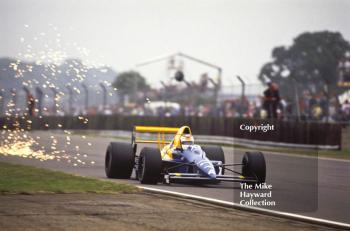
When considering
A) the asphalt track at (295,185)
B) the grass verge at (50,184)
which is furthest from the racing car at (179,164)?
the grass verge at (50,184)

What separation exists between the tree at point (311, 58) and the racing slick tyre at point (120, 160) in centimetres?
6363

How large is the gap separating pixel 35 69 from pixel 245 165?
12.0 m

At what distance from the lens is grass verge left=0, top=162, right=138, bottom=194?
12555 mm

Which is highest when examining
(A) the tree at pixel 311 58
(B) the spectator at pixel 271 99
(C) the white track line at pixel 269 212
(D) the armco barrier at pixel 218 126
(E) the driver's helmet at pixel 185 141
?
(A) the tree at pixel 311 58

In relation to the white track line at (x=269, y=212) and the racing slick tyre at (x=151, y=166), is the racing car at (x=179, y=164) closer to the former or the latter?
the racing slick tyre at (x=151, y=166)

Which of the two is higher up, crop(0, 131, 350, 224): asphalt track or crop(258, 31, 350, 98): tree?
crop(258, 31, 350, 98): tree

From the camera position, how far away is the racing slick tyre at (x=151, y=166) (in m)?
13.7

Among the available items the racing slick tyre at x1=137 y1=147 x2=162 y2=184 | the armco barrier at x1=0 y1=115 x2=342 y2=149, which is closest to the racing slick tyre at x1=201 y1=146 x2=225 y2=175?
the armco barrier at x1=0 y1=115 x2=342 y2=149

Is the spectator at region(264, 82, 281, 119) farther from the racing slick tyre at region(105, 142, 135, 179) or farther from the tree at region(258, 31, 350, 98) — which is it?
the tree at region(258, 31, 350, 98)

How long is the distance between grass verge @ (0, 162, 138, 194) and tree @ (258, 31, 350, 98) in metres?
63.9

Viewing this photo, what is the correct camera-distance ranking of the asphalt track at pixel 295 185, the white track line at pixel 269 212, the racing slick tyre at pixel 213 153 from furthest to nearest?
the racing slick tyre at pixel 213 153 → the asphalt track at pixel 295 185 → the white track line at pixel 269 212

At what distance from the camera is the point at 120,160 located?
14.9 meters

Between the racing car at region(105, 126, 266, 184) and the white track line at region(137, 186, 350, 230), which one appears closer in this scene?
the white track line at region(137, 186, 350, 230)

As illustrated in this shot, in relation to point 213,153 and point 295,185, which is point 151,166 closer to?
point 213,153
